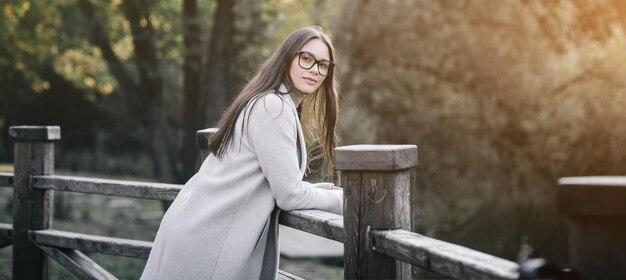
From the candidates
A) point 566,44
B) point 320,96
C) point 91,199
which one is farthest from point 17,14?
point 320,96

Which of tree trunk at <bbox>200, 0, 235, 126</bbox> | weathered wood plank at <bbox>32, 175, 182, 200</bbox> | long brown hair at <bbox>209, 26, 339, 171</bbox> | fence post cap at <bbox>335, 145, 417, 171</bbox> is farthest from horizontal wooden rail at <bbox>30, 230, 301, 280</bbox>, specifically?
tree trunk at <bbox>200, 0, 235, 126</bbox>

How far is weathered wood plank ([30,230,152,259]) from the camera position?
4.44 m

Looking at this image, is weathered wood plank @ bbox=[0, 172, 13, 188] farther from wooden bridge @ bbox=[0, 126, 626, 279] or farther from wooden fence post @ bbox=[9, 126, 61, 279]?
wooden bridge @ bbox=[0, 126, 626, 279]

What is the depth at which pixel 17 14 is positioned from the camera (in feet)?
45.7

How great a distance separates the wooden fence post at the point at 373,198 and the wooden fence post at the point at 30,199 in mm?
3033

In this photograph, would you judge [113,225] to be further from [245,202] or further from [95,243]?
[245,202]

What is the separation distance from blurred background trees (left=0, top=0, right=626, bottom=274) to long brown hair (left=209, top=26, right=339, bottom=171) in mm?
9517

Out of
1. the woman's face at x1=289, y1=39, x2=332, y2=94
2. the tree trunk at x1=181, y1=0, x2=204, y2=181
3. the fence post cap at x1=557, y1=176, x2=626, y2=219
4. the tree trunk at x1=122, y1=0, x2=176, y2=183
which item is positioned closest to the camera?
the fence post cap at x1=557, y1=176, x2=626, y2=219

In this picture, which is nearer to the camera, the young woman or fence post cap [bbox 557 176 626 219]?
fence post cap [bbox 557 176 626 219]

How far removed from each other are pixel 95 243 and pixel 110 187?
333mm

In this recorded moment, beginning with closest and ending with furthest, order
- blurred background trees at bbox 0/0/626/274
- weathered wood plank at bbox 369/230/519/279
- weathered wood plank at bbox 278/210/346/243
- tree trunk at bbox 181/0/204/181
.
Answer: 1. weathered wood plank at bbox 369/230/519/279
2. weathered wood plank at bbox 278/210/346/243
3. blurred background trees at bbox 0/0/626/274
4. tree trunk at bbox 181/0/204/181

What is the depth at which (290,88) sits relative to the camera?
10.8ft

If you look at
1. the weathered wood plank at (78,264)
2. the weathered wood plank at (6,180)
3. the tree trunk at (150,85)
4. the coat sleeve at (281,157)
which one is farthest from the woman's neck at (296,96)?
the tree trunk at (150,85)

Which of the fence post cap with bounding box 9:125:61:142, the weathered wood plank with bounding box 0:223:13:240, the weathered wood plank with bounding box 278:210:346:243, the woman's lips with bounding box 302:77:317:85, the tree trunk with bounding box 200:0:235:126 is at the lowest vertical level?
the weathered wood plank with bounding box 0:223:13:240
